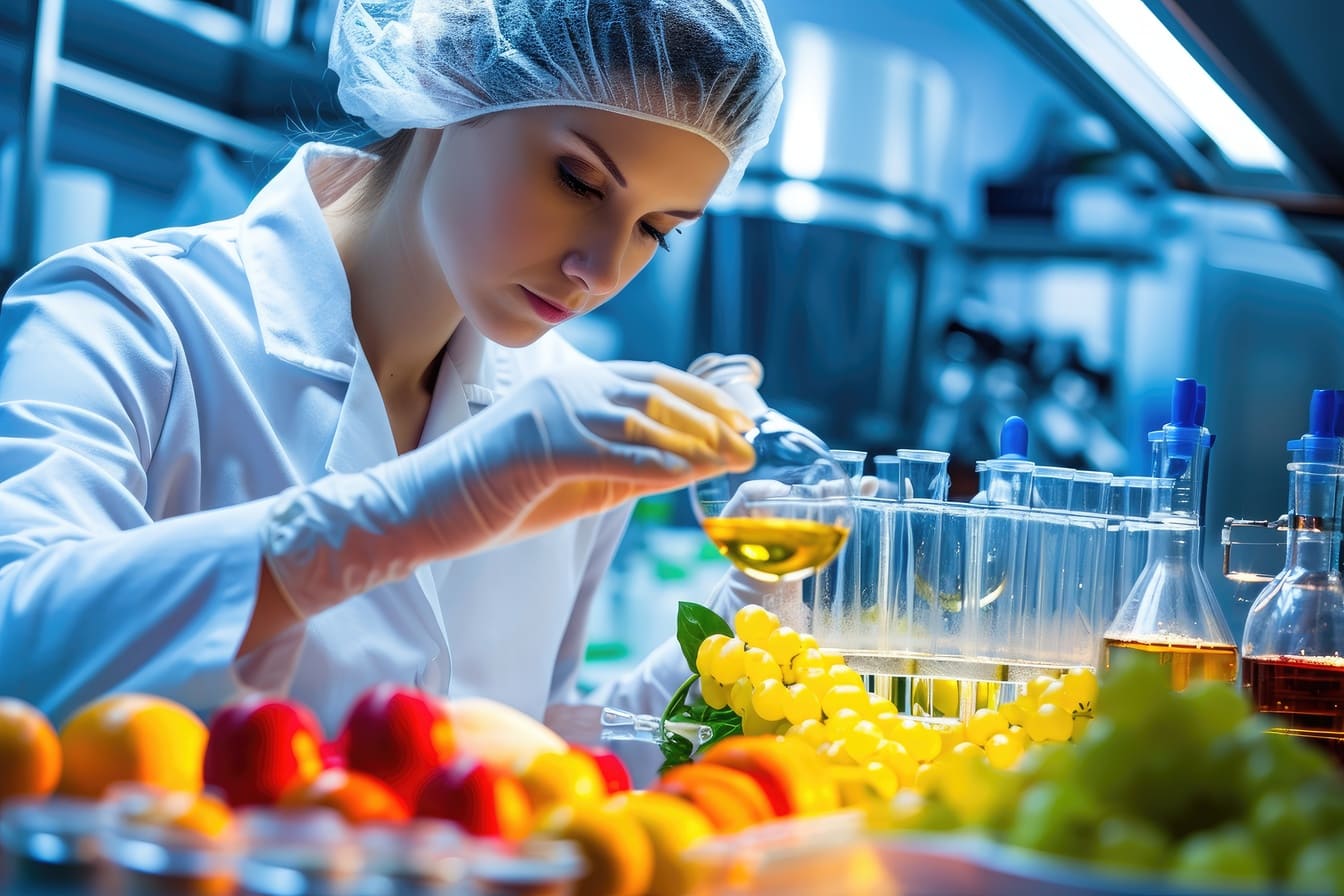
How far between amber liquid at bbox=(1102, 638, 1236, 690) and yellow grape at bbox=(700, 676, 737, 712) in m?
0.37

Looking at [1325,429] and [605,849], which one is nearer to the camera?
[605,849]

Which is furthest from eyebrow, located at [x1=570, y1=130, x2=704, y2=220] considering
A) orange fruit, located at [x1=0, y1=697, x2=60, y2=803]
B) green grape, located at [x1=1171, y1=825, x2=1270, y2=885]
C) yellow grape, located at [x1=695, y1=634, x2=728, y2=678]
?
green grape, located at [x1=1171, y1=825, x2=1270, y2=885]

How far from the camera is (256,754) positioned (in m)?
0.62

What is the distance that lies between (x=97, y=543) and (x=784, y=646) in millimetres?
579

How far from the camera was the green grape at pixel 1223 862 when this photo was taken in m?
0.46

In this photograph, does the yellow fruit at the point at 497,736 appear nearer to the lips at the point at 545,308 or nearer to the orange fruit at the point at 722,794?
the orange fruit at the point at 722,794

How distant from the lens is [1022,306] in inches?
123

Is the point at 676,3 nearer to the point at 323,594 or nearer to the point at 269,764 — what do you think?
the point at 323,594

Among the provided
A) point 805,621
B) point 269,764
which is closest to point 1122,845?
point 269,764

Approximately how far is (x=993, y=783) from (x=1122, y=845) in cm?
9

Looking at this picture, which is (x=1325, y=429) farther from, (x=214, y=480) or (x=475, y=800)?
(x=214, y=480)

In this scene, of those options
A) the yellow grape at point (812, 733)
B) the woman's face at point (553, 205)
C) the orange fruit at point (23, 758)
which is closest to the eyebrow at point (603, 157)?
the woman's face at point (553, 205)

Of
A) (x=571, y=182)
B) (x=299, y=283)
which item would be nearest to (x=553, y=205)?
(x=571, y=182)

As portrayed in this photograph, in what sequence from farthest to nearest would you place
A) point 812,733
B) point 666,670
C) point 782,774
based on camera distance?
point 666,670
point 812,733
point 782,774
